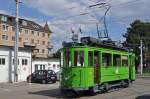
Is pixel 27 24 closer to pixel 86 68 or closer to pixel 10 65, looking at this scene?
pixel 10 65

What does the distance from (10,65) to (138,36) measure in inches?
2659

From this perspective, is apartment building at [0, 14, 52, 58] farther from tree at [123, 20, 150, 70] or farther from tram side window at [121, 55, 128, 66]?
tram side window at [121, 55, 128, 66]

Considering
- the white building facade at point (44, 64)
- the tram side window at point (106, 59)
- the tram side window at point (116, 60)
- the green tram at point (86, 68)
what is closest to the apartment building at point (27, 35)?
the white building facade at point (44, 64)

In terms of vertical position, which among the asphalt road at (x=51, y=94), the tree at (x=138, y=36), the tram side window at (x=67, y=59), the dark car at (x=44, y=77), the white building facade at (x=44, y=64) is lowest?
the asphalt road at (x=51, y=94)

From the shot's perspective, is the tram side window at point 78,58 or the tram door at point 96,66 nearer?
the tram side window at point 78,58

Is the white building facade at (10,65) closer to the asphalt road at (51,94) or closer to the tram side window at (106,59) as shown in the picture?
the asphalt road at (51,94)

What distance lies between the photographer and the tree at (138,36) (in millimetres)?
103438

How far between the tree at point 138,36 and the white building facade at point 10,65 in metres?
59.4

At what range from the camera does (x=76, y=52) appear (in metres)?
24.0

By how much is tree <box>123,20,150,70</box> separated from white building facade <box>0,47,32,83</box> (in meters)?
59.4

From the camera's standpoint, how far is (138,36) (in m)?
107

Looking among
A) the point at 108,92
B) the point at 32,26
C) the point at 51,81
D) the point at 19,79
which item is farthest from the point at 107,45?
the point at 32,26

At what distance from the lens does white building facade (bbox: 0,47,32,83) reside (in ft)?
140

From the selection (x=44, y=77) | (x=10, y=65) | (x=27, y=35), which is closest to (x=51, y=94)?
(x=44, y=77)
